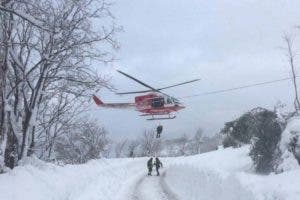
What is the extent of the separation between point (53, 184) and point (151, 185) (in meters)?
12.8

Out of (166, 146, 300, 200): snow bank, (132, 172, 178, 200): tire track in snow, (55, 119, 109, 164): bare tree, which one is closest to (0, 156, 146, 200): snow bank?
(132, 172, 178, 200): tire track in snow

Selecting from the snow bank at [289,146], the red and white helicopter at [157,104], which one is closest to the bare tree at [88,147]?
the red and white helicopter at [157,104]

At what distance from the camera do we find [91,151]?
59969 mm

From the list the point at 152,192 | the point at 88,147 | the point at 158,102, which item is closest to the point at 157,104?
the point at 158,102

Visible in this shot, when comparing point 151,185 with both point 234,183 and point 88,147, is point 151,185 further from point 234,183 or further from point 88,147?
point 88,147

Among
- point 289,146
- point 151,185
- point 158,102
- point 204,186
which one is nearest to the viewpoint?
point 289,146

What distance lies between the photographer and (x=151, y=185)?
96.4 ft

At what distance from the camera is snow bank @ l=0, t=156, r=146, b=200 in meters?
14.5

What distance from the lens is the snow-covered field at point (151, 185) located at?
566 inches

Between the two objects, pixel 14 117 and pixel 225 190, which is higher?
pixel 14 117

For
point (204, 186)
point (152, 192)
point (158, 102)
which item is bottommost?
point (152, 192)

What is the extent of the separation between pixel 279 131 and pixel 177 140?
145 meters

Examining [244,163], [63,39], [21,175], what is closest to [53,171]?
[21,175]

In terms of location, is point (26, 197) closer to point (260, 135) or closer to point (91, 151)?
point (260, 135)
